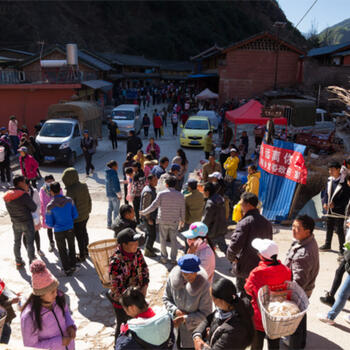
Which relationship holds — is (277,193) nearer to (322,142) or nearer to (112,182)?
(112,182)

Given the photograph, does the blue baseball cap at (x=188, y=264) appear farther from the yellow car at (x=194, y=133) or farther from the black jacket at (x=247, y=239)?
the yellow car at (x=194, y=133)

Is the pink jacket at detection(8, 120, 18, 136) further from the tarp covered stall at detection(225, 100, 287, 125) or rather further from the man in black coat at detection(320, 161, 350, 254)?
the man in black coat at detection(320, 161, 350, 254)

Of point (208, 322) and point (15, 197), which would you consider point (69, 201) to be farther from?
point (208, 322)

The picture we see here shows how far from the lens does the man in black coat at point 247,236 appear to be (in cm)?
429

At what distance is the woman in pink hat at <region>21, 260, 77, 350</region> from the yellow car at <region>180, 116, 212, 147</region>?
49.0ft

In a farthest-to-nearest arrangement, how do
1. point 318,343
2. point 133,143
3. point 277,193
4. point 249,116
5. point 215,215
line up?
point 249,116, point 133,143, point 277,193, point 215,215, point 318,343

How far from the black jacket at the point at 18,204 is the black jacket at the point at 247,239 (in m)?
3.49

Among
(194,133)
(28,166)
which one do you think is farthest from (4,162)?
(194,133)

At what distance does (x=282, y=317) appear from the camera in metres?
3.03

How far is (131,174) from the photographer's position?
786 cm

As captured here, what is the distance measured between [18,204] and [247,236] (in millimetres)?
3808

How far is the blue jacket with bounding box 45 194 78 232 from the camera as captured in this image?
18.6 ft

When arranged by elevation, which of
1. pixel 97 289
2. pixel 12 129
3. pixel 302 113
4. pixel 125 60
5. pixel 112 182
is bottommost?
pixel 97 289

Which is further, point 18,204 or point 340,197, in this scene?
point 340,197
